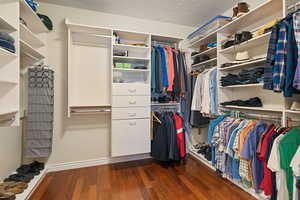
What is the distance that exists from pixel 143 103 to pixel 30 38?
1725 millimetres

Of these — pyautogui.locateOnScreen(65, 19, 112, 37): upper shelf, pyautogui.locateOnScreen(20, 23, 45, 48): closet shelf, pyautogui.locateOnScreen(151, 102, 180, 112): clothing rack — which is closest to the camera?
pyautogui.locateOnScreen(20, 23, 45, 48): closet shelf

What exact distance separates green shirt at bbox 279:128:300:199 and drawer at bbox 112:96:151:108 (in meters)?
1.58

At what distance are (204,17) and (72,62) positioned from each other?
237 centimetres

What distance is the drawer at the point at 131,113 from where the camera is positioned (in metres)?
2.07

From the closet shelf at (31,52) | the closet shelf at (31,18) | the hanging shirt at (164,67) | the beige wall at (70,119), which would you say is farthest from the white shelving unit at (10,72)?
the hanging shirt at (164,67)

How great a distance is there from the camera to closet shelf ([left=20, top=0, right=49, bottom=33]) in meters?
1.52

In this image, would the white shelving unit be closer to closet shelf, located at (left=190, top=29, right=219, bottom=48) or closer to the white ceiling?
the white ceiling

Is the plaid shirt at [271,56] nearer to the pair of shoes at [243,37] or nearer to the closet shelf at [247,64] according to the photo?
the closet shelf at [247,64]

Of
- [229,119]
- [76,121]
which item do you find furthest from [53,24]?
[229,119]

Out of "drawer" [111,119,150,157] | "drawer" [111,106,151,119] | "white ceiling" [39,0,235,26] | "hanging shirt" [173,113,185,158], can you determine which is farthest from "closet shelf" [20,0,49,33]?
"hanging shirt" [173,113,185,158]

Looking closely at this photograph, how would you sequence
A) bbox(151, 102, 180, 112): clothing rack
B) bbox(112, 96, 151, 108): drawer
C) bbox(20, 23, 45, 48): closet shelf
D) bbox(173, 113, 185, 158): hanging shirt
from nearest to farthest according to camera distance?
bbox(20, 23, 45, 48): closet shelf → bbox(112, 96, 151, 108): drawer → bbox(173, 113, 185, 158): hanging shirt → bbox(151, 102, 180, 112): clothing rack

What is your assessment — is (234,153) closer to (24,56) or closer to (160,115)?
(160,115)

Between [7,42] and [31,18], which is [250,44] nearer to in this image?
[7,42]

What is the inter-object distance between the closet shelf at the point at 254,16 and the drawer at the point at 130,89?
1401 millimetres
